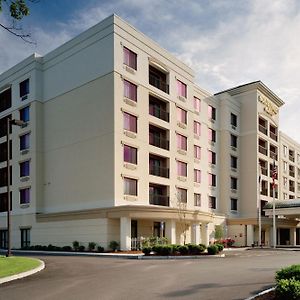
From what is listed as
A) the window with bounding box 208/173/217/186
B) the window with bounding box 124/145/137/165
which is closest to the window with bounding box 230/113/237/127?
the window with bounding box 208/173/217/186

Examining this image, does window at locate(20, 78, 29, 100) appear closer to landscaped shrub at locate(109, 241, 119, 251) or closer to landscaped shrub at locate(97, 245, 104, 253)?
landscaped shrub at locate(97, 245, 104, 253)

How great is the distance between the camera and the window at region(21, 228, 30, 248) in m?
40.8

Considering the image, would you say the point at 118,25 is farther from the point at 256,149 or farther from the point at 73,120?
the point at 256,149

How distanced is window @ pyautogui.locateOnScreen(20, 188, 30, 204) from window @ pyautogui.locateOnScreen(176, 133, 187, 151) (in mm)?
15744

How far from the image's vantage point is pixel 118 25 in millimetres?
36719

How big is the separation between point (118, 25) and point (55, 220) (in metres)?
18.1

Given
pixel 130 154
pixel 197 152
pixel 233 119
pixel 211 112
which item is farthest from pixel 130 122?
pixel 233 119

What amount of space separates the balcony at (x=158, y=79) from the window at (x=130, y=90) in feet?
11.3

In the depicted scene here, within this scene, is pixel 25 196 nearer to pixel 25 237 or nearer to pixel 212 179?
pixel 25 237

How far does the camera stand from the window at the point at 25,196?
137 feet

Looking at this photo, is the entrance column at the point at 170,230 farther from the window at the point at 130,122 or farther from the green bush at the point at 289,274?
the green bush at the point at 289,274

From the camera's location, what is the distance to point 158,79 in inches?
1649

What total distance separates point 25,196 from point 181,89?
1932 cm

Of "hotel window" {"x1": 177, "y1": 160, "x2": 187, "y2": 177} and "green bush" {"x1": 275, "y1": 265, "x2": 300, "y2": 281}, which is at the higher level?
"hotel window" {"x1": 177, "y1": 160, "x2": 187, "y2": 177}
